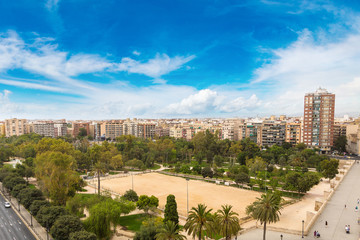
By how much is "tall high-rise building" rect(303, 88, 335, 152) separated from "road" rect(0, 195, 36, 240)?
285ft

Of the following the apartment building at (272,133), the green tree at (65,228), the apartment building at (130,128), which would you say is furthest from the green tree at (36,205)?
the apartment building at (130,128)

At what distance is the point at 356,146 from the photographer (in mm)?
91750

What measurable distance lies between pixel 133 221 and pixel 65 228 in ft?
35.2

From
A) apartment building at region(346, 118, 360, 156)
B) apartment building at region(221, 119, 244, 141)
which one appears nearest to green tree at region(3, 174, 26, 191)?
apartment building at region(221, 119, 244, 141)

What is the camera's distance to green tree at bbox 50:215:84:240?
25.7 metres

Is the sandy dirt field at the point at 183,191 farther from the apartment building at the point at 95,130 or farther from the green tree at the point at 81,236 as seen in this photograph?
the apartment building at the point at 95,130

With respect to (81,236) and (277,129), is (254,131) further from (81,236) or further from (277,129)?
(81,236)

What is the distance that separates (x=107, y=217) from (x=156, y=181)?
104ft

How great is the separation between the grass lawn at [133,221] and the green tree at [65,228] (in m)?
7.61

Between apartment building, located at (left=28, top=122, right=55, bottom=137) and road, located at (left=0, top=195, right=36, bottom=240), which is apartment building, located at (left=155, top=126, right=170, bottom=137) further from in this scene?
road, located at (left=0, top=195, right=36, bottom=240)

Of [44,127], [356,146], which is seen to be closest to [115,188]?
[356,146]

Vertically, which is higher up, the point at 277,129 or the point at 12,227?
the point at 277,129

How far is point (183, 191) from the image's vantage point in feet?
163

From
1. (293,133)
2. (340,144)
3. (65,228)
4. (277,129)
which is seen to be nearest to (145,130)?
(277,129)
